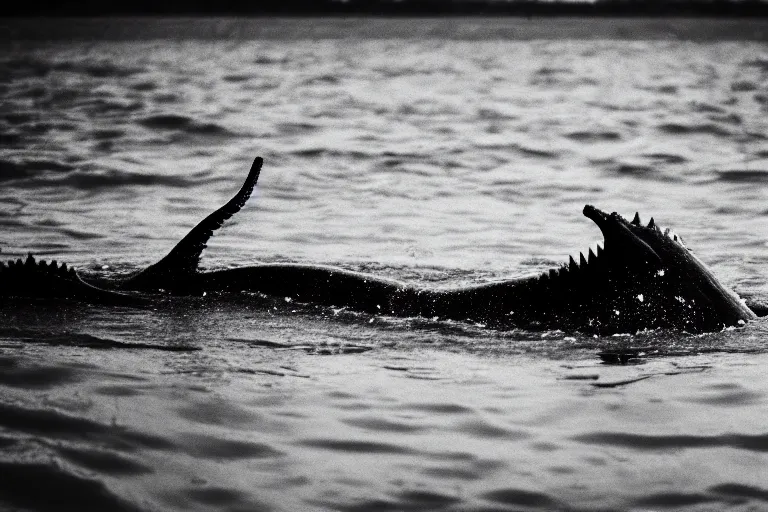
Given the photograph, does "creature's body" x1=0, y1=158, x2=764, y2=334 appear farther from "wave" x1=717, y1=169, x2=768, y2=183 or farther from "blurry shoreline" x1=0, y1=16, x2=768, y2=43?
"blurry shoreline" x1=0, y1=16, x2=768, y2=43

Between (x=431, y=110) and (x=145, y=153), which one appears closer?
(x=145, y=153)

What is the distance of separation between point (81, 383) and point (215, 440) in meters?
1.16

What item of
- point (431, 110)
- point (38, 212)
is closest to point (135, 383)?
point (38, 212)

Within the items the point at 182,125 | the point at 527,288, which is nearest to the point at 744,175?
the point at 527,288

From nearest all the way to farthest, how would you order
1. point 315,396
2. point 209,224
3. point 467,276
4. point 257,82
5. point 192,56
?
point 315,396
point 209,224
point 467,276
point 257,82
point 192,56

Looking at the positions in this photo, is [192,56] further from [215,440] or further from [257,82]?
[215,440]

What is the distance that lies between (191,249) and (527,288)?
7.67 feet

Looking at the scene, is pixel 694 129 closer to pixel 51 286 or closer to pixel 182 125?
pixel 182 125

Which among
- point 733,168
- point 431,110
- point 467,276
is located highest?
point 431,110

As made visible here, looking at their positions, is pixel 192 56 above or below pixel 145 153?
above

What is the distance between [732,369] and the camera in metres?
6.85

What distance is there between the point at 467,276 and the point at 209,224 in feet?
8.14

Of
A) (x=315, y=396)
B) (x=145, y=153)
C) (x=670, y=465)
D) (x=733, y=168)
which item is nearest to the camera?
(x=670, y=465)

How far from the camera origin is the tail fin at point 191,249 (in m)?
8.09
